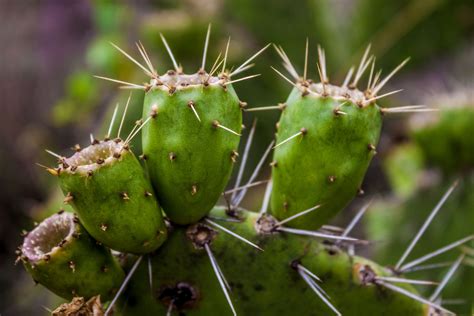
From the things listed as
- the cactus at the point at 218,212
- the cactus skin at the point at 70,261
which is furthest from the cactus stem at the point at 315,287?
the cactus skin at the point at 70,261

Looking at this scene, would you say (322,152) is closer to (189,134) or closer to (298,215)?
(298,215)

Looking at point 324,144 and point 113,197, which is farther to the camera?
point 324,144

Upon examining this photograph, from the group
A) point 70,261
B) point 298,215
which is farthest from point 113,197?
point 298,215

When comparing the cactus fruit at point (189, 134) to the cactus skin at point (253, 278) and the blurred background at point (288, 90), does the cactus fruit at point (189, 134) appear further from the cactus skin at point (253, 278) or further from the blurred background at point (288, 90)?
the blurred background at point (288, 90)

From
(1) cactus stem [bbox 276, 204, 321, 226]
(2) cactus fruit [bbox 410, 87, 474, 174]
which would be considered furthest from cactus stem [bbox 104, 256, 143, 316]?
(2) cactus fruit [bbox 410, 87, 474, 174]

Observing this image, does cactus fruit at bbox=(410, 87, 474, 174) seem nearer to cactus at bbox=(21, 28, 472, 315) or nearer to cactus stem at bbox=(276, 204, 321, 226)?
cactus at bbox=(21, 28, 472, 315)

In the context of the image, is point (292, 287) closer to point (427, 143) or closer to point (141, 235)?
point (141, 235)
